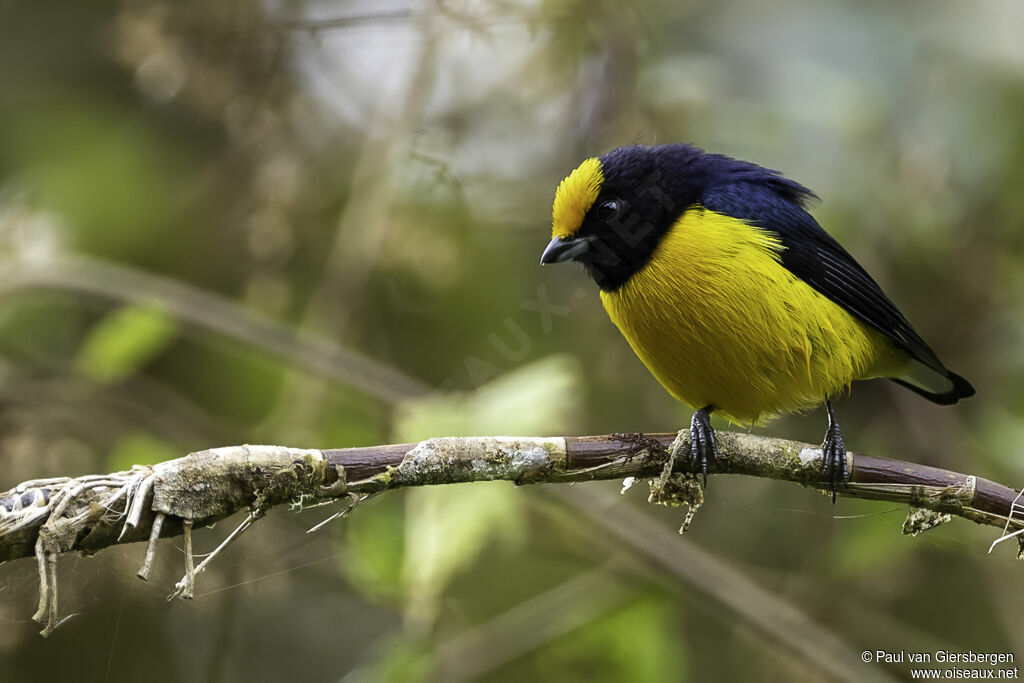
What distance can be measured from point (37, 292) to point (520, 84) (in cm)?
232

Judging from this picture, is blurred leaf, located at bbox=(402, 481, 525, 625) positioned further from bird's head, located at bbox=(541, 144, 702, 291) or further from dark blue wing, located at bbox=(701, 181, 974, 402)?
dark blue wing, located at bbox=(701, 181, 974, 402)

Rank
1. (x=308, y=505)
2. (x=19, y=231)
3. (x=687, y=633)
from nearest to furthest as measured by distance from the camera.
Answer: (x=308, y=505)
(x=19, y=231)
(x=687, y=633)

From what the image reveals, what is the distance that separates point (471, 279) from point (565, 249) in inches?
61.8

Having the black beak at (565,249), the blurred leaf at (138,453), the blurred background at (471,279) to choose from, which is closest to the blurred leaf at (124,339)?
the blurred background at (471,279)

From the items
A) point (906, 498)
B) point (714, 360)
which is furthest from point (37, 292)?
point (906, 498)

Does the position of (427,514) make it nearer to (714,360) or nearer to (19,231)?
(714,360)

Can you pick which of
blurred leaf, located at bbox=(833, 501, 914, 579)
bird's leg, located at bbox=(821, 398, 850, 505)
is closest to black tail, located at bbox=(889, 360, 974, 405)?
blurred leaf, located at bbox=(833, 501, 914, 579)

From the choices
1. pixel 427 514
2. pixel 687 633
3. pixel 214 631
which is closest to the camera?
pixel 427 514

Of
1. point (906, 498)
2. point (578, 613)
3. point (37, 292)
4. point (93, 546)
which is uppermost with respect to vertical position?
point (37, 292)

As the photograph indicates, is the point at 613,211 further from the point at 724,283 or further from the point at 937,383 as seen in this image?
the point at 937,383

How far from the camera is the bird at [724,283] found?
290cm

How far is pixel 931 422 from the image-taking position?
4570 millimetres

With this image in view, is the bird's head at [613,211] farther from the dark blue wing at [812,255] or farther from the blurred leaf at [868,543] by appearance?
the blurred leaf at [868,543]

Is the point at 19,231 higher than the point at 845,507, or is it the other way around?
the point at 19,231
